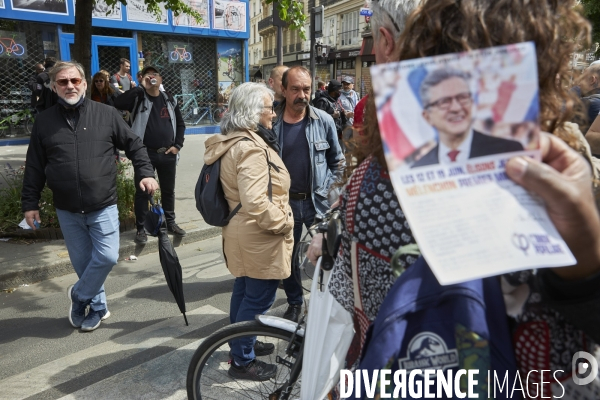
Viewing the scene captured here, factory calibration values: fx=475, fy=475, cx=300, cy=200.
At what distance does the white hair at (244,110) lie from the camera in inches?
112

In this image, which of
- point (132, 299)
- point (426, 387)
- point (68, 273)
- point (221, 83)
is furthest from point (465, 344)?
point (221, 83)

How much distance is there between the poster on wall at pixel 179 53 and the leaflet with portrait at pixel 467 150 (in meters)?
14.0

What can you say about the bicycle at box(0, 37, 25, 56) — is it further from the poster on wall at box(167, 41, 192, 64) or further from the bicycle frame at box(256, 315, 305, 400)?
the bicycle frame at box(256, 315, 305, 400)

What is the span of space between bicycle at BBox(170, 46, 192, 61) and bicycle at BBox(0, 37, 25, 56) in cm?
388

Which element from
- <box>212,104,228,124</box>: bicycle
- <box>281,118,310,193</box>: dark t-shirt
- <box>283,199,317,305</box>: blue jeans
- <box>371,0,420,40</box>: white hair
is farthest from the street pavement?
<box>212,104,228,124</box>: bicycle

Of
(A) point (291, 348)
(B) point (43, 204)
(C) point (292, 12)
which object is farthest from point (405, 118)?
(C) point (292, 12)

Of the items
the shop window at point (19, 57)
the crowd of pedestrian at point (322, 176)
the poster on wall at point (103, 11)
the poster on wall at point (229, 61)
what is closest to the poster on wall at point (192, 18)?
the poster on wall at point (229, 61)

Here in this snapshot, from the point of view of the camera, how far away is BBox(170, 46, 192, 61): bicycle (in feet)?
45.3

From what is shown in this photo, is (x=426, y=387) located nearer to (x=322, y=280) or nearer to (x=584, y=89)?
(x=322, y=280)

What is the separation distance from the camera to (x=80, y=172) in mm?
3414

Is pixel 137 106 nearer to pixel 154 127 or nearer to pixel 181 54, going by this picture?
pixel 154 127

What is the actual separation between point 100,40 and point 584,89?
1138 cm

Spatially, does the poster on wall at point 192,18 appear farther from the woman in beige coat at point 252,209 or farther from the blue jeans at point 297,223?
the woman in beige coat at point 252,209

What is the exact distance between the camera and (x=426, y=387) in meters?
0.98
